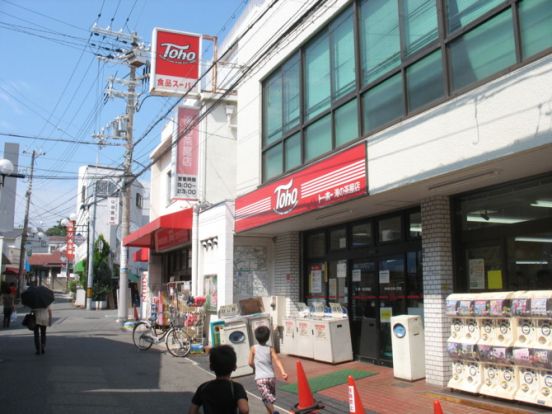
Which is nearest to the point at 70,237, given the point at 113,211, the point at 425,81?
the point at 113,211

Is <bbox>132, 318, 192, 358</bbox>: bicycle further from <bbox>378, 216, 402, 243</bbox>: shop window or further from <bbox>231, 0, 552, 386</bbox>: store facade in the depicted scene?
<bbox>378, 216, 402, 243</bbox>: shop window

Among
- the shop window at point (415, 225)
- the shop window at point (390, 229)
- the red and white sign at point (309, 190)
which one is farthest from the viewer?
the shop window at point (390, 229)

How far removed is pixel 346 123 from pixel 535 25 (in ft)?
13.8

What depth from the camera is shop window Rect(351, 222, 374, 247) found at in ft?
38.2

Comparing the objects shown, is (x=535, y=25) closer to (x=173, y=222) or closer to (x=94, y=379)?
(x=94, y=379)

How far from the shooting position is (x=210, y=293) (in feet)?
51.6

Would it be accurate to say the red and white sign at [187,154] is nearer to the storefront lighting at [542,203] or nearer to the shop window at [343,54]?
the shop window at [343,54]

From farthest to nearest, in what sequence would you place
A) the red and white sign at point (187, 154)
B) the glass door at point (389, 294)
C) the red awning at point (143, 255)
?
the red awning at point (143, 255)
the red and white sign at point (187, 154)
the glass door at point (389, 294)

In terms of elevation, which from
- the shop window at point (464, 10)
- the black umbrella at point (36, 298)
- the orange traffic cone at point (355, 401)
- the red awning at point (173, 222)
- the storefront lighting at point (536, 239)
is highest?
the shop window at point (464, 10)

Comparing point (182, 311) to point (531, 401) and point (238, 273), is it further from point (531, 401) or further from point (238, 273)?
point (531, 401)

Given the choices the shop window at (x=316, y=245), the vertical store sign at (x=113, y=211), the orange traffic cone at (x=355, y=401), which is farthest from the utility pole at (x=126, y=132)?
the orange traffic cone at (x=355, y=401)

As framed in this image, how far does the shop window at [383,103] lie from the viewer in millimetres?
8898

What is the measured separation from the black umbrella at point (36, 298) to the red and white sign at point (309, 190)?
4987 mm

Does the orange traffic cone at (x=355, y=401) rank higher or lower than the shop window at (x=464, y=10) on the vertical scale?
lower
